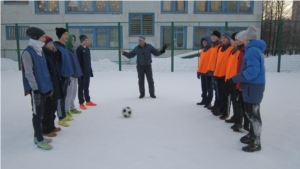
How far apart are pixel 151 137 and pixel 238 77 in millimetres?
1695

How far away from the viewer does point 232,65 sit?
4316 mm

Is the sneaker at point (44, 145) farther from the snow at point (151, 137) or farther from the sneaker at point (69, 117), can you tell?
the sneaker at point (69, 117)

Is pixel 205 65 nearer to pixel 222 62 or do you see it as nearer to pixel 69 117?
pixel 222 62

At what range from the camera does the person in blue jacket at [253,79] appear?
3.43m

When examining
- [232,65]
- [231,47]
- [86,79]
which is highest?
[231,47]

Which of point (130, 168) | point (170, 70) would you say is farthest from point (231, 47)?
point (170, 70)

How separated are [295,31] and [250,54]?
19584 millimetres

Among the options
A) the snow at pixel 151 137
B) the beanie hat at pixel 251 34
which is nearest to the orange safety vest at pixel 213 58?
the snow at pixel 151 137

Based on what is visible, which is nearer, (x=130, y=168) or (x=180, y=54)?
(x=130, y=168)

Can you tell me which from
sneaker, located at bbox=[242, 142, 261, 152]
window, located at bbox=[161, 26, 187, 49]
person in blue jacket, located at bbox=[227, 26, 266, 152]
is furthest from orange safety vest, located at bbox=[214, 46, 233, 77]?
window, located at bbox=[161, 26, 187, 49]

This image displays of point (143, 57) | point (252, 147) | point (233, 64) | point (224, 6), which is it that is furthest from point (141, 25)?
point (252, 147)

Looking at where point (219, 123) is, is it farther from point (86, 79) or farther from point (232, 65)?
point (86, 79)

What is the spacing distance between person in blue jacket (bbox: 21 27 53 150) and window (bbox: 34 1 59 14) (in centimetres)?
1553

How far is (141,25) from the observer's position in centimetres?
1734
